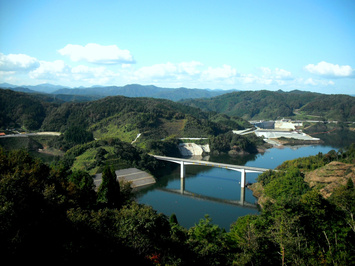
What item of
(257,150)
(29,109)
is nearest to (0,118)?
(29,109)

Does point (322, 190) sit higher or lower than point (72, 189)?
lower

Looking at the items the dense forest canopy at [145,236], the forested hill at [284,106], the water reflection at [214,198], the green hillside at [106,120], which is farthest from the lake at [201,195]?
the forested hill at [284,106]

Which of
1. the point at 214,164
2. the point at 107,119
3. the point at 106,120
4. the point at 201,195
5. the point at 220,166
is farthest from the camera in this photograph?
the point at 107,119

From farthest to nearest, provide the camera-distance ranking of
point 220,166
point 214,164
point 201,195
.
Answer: point 214,164, point 220,166, point 201,195

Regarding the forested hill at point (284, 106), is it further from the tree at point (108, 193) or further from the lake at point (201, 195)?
the tree at point (108, 193)

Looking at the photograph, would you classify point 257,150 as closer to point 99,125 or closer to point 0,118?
point 99,125

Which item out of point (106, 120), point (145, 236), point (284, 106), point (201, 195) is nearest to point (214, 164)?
point (201, 195)

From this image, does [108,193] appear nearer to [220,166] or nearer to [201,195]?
[201,195]
